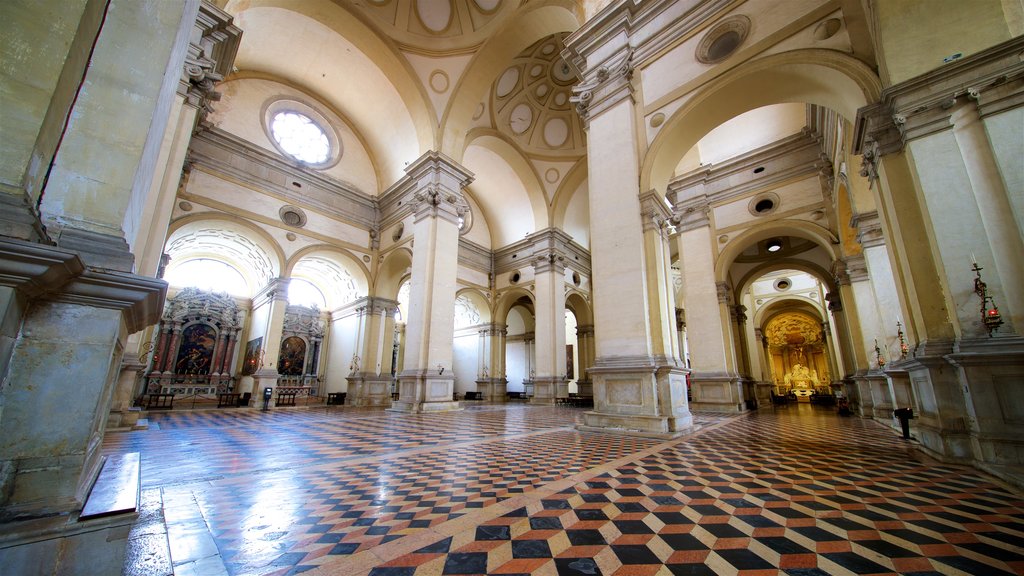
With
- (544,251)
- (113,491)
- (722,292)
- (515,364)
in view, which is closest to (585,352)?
(515,364)

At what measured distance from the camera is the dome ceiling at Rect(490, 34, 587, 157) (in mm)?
14758

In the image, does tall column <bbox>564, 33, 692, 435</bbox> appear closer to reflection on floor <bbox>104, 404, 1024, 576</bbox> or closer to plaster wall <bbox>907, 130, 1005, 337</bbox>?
reflection on floor <bbox>104, 404, 1024, 576</bbox>

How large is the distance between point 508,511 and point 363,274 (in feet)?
47.5

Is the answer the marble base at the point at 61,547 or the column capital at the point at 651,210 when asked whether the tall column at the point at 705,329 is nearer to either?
the column capital at the point at 651,210

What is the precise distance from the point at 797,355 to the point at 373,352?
30594 millimetres

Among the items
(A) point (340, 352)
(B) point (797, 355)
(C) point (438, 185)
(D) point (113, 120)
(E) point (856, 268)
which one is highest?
(C) point (438, 185)

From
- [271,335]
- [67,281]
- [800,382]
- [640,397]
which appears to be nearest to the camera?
[67,281]

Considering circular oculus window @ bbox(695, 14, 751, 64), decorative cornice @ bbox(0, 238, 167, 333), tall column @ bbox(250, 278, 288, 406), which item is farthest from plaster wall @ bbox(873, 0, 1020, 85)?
tall column @ bbox(250, 278, 288, 406)

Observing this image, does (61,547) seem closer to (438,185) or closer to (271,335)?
(438,185)

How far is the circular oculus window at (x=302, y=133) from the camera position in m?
14.1

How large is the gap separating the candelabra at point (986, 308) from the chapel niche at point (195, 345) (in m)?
21.2

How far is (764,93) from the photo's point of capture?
287 inches

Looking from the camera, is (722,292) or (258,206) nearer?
(722,292)

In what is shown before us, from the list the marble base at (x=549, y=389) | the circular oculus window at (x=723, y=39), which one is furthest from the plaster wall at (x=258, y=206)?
the circular oculus window at (x=723, y=39)
